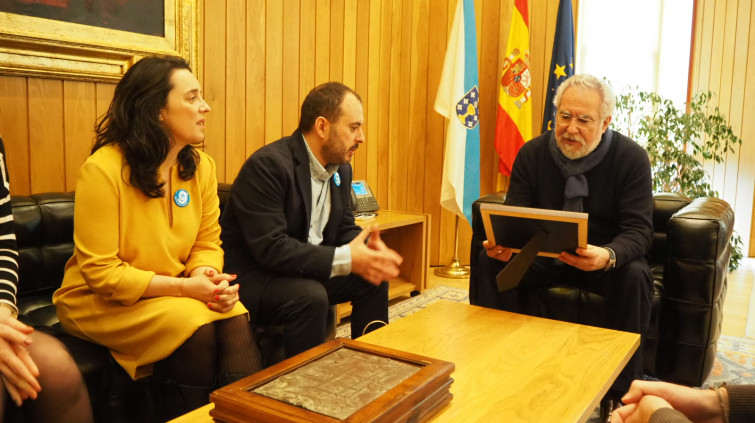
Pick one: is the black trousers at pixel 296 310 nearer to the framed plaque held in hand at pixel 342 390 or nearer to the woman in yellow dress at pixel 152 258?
the woman in yellow dress at pixel 152 258

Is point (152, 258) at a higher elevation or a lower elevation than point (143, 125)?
lower

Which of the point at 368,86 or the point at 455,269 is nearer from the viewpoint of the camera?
the point at 368,86

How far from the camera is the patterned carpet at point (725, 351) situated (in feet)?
8.08

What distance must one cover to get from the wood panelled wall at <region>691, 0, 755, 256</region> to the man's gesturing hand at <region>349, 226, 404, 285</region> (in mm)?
4236

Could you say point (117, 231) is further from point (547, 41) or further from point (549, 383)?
point (547, 41)

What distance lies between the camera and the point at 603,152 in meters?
2.38

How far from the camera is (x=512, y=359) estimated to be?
57.9 inches

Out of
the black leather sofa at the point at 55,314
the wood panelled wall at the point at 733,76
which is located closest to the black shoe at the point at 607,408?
the black leather sofa at the point at 55,314

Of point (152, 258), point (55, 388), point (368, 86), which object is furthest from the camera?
point (368, 86)

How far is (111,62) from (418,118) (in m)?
2.36

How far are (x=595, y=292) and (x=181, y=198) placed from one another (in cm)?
153

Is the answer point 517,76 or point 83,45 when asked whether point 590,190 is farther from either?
point 83,45

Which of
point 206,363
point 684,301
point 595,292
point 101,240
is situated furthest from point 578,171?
point 101,240

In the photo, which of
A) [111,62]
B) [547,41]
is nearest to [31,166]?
[111,62]
